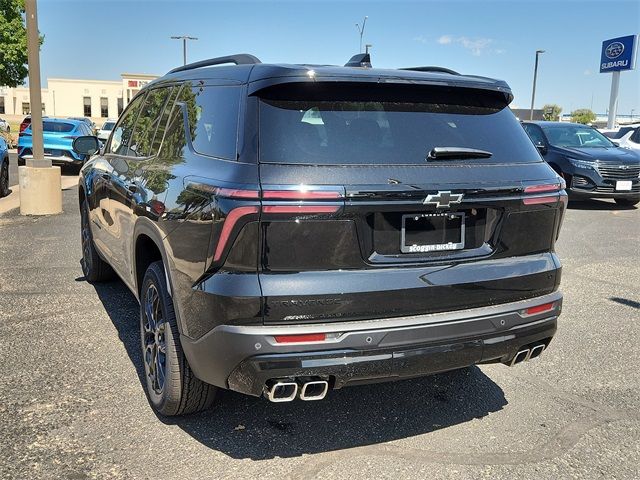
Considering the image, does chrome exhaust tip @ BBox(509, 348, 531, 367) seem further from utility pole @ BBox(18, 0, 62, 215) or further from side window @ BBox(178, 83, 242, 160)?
utility pole @ BBox(18, 0, 62, 215)

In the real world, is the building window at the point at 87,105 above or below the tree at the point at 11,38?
below

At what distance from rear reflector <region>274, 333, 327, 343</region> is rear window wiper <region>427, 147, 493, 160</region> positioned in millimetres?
966

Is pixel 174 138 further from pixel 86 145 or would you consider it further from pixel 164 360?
pixel 86 145

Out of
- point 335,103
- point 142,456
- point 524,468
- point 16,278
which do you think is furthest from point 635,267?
point 16,278

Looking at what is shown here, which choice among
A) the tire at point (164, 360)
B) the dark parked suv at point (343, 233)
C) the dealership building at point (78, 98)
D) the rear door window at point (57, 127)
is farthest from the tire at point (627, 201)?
the dealership building at point (78, 98)

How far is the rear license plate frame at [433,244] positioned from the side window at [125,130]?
2.42 meters

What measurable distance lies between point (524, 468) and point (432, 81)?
189 cm

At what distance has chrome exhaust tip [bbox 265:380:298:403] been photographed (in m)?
2.59

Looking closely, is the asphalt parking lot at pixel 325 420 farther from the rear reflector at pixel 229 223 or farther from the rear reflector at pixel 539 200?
the rear reflector at pixel 539 200

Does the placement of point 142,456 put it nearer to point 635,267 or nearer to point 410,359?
point 410,359

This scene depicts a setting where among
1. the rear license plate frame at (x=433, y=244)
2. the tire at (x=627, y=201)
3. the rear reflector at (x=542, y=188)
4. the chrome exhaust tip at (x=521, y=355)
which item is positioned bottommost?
the tire at (x=627, y=201)

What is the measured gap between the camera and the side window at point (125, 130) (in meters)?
4.49

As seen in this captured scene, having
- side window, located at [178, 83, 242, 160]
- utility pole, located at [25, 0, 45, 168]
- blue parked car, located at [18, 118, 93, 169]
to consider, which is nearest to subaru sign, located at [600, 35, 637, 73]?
blue parked car, located at [18, 118, 93, 169]

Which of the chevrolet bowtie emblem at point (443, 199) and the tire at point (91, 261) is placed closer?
the chevrolet bowtie emblem at point (443, 199)
